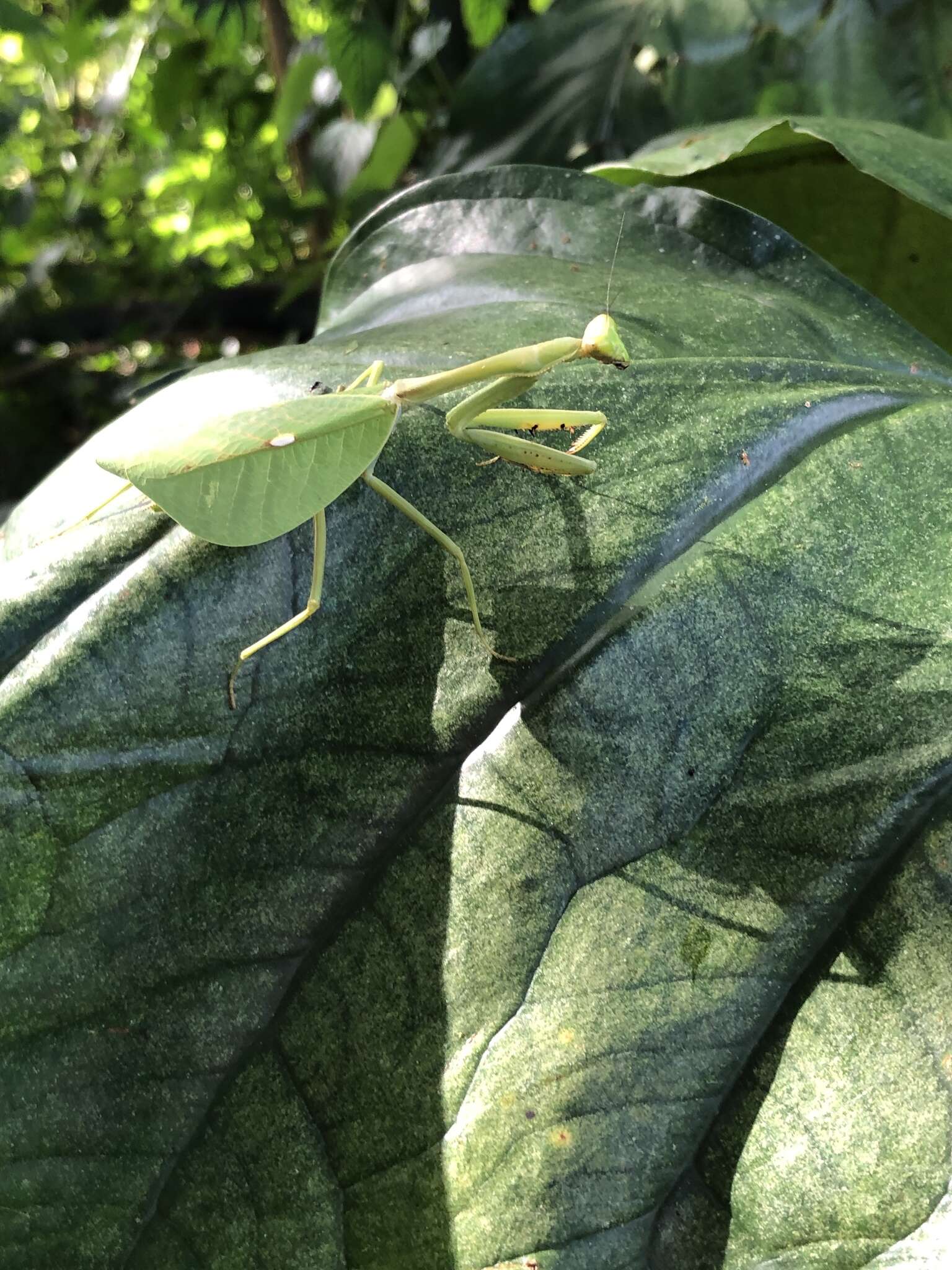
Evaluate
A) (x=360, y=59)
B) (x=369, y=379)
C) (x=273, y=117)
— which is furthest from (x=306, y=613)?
(x=273, y=117)

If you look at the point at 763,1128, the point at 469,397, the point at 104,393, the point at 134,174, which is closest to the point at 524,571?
the point at 469,397

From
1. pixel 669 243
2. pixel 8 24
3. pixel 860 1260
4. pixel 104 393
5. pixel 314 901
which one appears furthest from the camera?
pixel 104 393

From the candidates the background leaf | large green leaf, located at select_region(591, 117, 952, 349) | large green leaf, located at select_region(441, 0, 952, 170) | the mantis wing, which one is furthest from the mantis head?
the background leaf

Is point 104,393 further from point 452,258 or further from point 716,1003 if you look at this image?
point 716,1003

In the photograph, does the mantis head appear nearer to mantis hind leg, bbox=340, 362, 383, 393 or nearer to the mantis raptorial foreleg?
the mantis raptorial foreleg

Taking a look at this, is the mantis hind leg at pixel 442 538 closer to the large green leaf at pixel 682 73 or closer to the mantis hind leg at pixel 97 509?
the mantis hind leg at pixel 97 509

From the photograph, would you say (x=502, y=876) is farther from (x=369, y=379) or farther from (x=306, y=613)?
(x=369, y=379)
